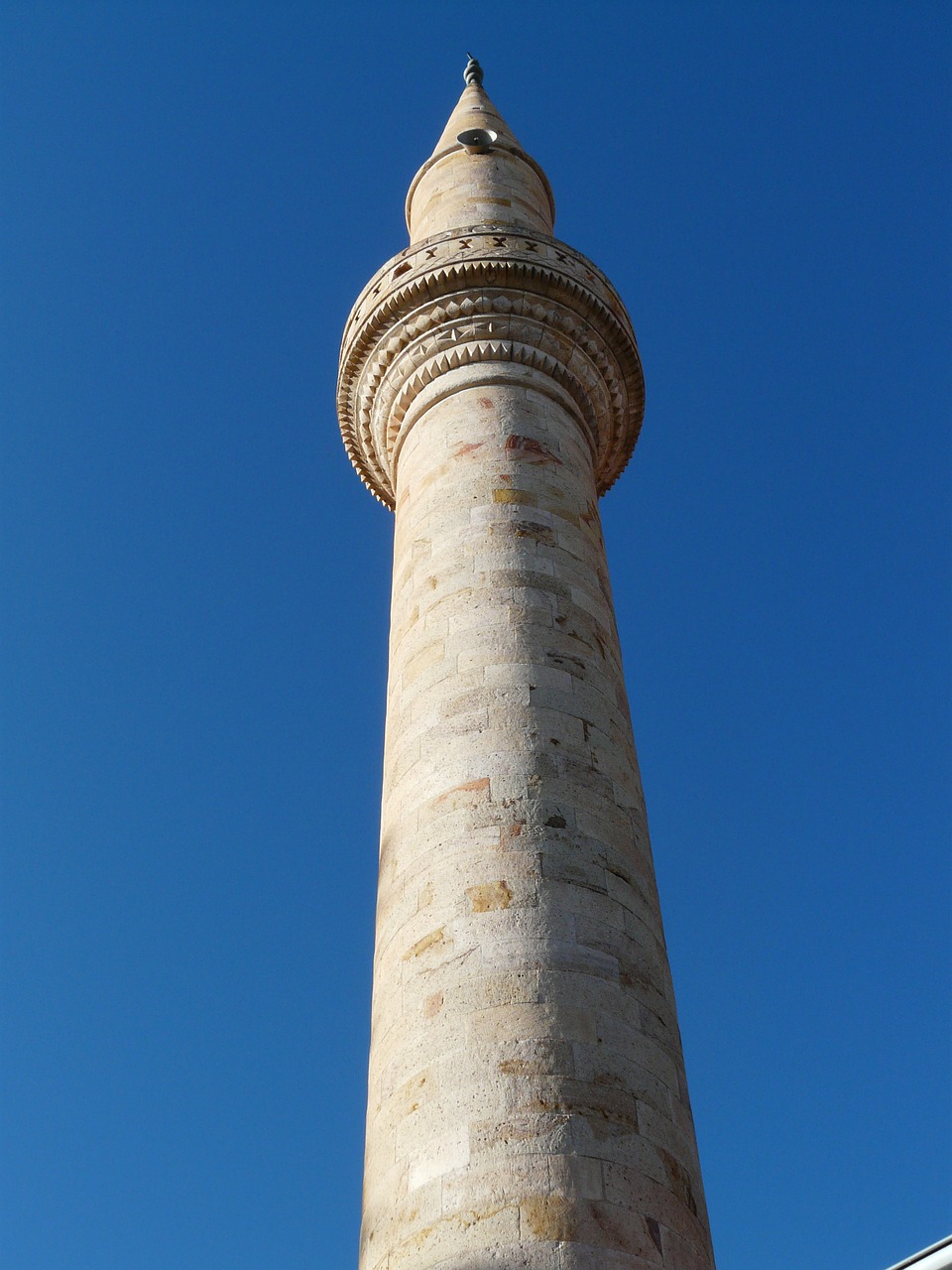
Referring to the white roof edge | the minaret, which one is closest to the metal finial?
the minaret

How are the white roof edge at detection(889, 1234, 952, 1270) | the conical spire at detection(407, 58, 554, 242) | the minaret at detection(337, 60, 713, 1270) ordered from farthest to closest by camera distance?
the conical spire at detection(407, 58, 554, 242) → the white roof edge at detection(889, 1234, 952, 1270) → the minaret at detection(337, 60, 713, 1270)

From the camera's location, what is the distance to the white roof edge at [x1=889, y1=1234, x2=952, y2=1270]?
629 cm

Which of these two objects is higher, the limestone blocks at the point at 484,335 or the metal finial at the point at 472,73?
the metal finial at the point at 472,73

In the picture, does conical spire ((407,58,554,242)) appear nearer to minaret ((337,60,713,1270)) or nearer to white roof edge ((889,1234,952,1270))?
minaret ((337,60,713,1270))

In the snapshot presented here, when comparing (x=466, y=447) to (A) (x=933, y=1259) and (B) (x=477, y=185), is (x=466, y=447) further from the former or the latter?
(A) (x=933, y=1259)

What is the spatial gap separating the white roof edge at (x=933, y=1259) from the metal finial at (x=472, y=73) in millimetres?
10237

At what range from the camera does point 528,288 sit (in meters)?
8.23

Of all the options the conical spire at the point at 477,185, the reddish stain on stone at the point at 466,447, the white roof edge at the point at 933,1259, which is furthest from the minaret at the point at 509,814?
the white roof edge at the point at 933,1259

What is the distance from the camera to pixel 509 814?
5230 millimetres

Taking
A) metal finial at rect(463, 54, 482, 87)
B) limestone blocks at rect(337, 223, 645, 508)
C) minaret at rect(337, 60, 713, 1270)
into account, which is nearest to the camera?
minaret at rect(337, 60, 713, 1270)

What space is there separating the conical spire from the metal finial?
4.49 feet

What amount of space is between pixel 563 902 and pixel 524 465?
111 inches

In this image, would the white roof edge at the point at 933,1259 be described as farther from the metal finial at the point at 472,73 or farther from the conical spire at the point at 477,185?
the metal finial at the point at 472,73

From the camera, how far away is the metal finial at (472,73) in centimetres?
1254
